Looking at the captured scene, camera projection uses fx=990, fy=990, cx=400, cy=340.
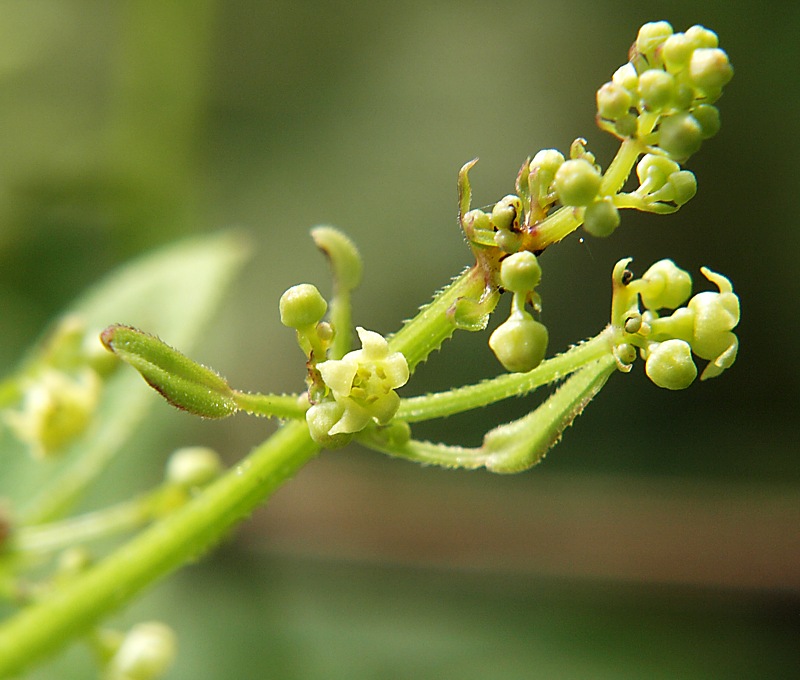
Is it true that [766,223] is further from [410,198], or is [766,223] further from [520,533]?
[520,533]

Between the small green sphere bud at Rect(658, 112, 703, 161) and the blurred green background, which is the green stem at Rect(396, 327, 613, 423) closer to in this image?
the small green sphere bud at Rect(658, 112, 703, 161)

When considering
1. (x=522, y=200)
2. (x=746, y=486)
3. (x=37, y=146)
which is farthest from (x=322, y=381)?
(x=37, y=146)

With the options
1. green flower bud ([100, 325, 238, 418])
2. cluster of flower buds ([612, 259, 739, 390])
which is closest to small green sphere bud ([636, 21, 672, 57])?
cluster of flower buds ([612, 259, 739, 390])

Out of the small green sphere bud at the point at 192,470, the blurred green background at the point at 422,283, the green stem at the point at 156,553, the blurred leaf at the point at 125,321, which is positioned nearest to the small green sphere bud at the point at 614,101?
the green stem at the point at 156,553

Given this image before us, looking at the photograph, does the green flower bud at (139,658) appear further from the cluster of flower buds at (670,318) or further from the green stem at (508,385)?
the cluster of flower buds at (670,318)

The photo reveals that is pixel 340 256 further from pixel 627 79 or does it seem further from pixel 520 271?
pixel 627 79

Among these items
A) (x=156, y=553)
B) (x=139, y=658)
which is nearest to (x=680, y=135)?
(x=156, y=553)
